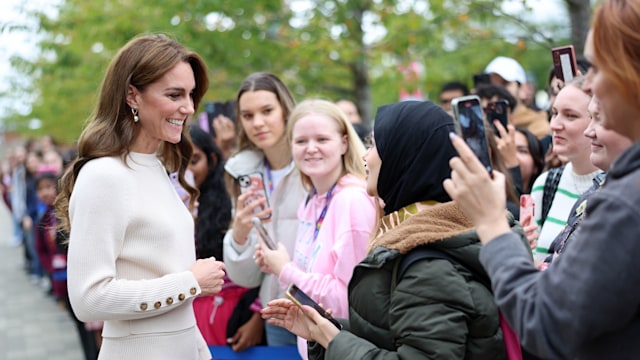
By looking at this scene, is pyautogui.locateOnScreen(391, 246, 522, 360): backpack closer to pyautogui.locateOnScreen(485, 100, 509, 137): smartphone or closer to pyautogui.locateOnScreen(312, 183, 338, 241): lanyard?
pyautogui.locateOnScreen(312, 183, 338, 241): lanyard

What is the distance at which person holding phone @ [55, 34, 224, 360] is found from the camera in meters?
2.60

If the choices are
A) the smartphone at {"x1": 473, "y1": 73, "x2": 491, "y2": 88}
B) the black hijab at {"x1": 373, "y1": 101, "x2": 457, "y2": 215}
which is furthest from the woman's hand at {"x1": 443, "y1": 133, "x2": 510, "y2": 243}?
the smartphone at {"x1": 473, "y1": 73, "x2": 491, "y2": 88}

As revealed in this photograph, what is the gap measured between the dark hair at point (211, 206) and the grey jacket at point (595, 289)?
2968mm

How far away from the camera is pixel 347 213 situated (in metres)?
3.28

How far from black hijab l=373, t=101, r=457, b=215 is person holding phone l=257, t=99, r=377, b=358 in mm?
859

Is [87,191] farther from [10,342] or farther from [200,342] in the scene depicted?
[10,342]

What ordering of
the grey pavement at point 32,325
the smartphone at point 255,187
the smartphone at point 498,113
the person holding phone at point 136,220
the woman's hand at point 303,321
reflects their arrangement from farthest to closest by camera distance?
the grey pavement at point 32,325 → the smartphone at point 498,113 → the smartphone at point 255,187 → the person holding phone at point 136,220 → the woman's hand at point 303,321

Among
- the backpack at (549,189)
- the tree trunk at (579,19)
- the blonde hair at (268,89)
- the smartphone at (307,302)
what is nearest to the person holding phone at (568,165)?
the backpack at (549,189)

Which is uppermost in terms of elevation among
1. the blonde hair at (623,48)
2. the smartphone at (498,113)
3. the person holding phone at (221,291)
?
the blonde hair at (623,48)


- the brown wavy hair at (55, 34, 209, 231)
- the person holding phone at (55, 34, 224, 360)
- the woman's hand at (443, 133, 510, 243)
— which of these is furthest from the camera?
the brown wavy hair at (55, 34, 209, 231)

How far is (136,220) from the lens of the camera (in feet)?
8.73

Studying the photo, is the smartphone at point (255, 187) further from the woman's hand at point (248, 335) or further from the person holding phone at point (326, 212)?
the woman's hand at point (248, 335)

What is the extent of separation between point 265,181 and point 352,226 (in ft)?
3.24

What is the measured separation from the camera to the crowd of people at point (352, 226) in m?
1.59
